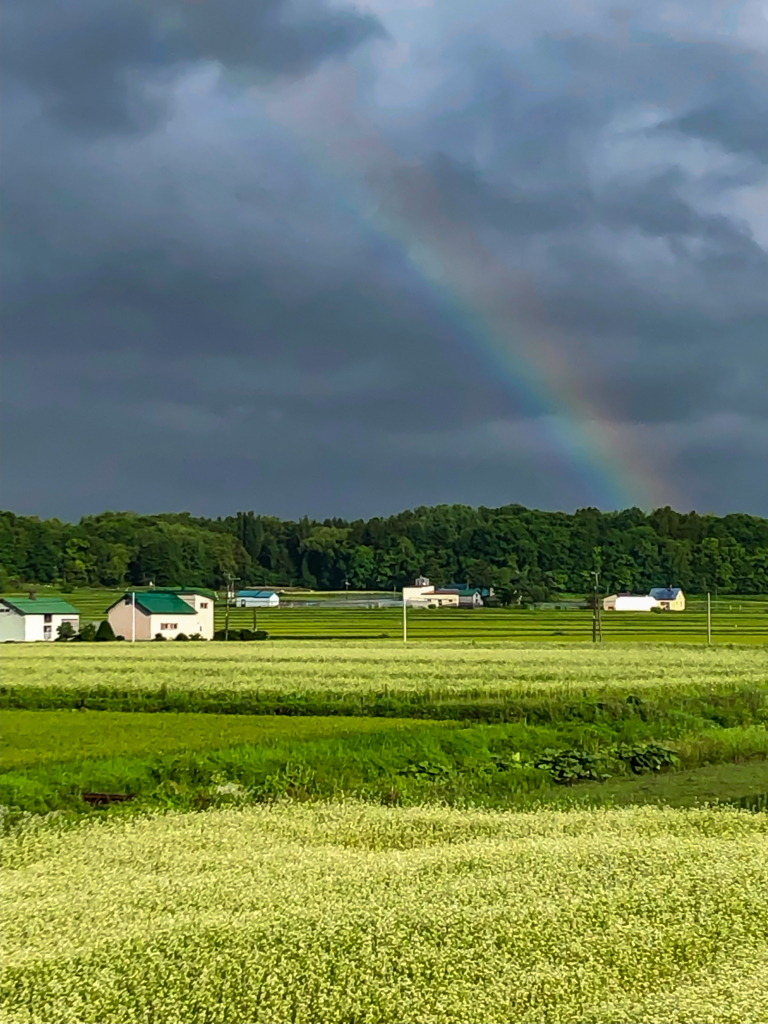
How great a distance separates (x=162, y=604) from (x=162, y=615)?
3.84ft

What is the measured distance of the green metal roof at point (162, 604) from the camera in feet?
238

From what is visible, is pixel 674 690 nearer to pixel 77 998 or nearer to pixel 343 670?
pixel 343 670

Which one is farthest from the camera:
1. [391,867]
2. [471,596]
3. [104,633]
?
[471,596]

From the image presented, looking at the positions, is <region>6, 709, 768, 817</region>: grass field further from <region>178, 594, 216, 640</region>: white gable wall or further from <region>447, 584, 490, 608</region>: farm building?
<region>447, 584, 490, 608</region>: farm building

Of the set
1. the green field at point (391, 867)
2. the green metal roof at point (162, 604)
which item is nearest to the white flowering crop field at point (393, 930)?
the green field at point (391, 867)

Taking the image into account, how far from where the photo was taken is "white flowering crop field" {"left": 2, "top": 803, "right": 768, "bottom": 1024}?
21.6 ft

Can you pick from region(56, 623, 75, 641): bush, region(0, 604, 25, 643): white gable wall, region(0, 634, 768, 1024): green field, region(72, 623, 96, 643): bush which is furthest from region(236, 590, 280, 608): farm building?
region(0, 634, 768, 1024): green field

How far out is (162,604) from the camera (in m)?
74.1

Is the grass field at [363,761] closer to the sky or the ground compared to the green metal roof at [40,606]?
closer to the ground

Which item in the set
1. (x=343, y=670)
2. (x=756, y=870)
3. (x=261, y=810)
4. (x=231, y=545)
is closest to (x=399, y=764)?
(x=261, y=810)

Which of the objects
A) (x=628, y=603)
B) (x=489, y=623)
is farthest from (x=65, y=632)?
(x=628, y=603)

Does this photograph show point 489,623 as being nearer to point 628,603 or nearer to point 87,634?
point 87,634

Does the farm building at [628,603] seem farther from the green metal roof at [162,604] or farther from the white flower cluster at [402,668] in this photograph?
the white flower cluster at [402,668]

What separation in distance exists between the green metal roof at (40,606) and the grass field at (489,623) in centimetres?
910
